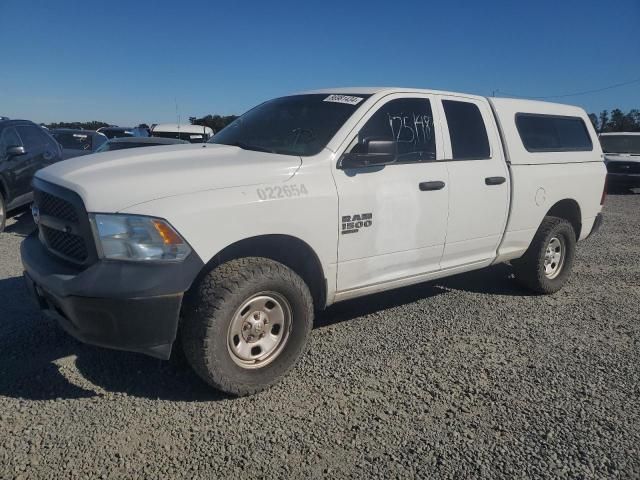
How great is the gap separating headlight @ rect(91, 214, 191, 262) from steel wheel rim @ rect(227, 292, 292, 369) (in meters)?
0.64

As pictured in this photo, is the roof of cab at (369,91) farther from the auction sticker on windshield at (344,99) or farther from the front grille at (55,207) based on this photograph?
the front grille at (55,207)

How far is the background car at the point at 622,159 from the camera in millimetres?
15820

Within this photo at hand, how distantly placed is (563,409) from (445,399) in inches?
27.7

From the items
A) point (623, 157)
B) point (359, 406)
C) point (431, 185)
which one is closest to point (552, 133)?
point (431, 185)

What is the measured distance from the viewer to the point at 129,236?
272 centimetres

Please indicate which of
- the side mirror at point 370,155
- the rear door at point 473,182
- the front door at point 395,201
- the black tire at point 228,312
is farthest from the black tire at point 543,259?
the black tire at point 228,312

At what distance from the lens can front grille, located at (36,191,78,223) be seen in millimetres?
2936

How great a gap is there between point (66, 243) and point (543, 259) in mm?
4358

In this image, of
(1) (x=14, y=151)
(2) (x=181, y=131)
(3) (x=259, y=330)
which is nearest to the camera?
(3) (x=259, y=330)

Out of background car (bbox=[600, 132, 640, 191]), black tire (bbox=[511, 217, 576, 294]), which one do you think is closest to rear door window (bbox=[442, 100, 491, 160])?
black tire (bbox=[511, 217, 576, 294])

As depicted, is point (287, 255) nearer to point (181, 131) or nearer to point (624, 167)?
point (181, 131)

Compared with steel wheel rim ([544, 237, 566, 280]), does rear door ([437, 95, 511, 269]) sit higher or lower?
higher

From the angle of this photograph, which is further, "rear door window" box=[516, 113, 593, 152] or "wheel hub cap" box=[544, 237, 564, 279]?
"wheel hub cap" box=[544, 237, 564, 279]

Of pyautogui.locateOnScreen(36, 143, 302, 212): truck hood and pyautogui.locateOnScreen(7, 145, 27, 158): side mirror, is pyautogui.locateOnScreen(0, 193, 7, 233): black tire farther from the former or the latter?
pyautogui.locateOnScreen(36, 143, 302, 212): truck hood
